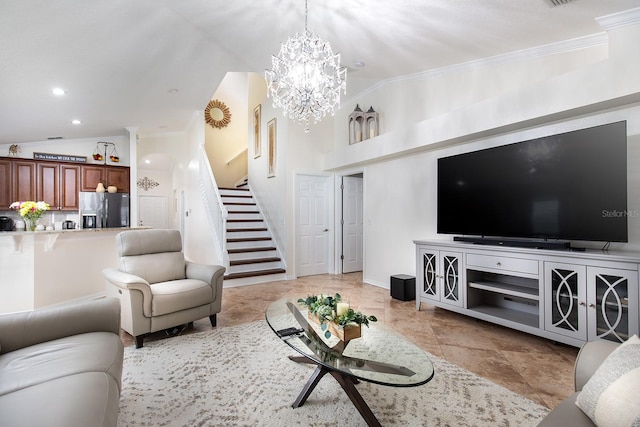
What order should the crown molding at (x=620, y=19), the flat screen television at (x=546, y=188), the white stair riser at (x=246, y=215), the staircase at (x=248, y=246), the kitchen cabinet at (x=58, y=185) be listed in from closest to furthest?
the crown molding at (x=620, y=19) < the flat screen television at (x=546, y=188) < the staircase at (x=248, y=246) < the kitchen cabinet at (x=58, y=185) < the white stair riser at (x=246, y=215)

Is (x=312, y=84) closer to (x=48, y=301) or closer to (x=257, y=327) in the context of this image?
(x=257, y=327)

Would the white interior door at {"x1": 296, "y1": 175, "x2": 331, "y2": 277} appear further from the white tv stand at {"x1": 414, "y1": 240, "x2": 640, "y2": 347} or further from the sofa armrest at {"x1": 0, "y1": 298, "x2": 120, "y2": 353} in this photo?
the sofa armrest at {"x1": 0, "y1": 298, "x2": 120, "y2": 353}

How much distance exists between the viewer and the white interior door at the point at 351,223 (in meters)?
6.51

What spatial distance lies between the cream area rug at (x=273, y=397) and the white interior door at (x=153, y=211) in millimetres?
9348

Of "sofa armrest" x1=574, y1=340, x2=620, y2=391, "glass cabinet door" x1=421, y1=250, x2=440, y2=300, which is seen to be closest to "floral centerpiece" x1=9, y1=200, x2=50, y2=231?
"glass cabinet door" x1=421, y1=250, x2=440, y2=300

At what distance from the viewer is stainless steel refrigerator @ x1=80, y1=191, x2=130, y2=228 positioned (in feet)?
20.1

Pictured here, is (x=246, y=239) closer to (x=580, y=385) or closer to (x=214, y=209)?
(x=214, y=209)

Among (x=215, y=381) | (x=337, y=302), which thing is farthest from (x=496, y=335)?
(x=215, y=381)

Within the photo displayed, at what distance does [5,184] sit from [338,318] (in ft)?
23.0

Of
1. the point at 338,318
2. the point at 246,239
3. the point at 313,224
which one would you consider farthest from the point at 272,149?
the point at 338,318

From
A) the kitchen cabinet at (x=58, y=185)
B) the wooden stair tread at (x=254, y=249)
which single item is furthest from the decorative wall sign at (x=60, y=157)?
the wooden stair tread at (x=254, y=249)

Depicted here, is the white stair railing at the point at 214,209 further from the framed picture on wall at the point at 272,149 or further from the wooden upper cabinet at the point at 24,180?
the wooden upper cabinet at the point at 24,180

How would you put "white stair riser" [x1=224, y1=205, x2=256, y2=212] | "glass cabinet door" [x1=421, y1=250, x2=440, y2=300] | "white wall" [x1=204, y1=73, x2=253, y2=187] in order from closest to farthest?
"glass cabinet door" [x1=421, y1=250, x2=440, y2=300] < "white stair riser" [x1=224, y1=205, x2=256, y2=212] < "white wall" [x1=204, y1=73, x2=253, y2=187]

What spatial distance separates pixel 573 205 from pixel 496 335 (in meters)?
1.44
